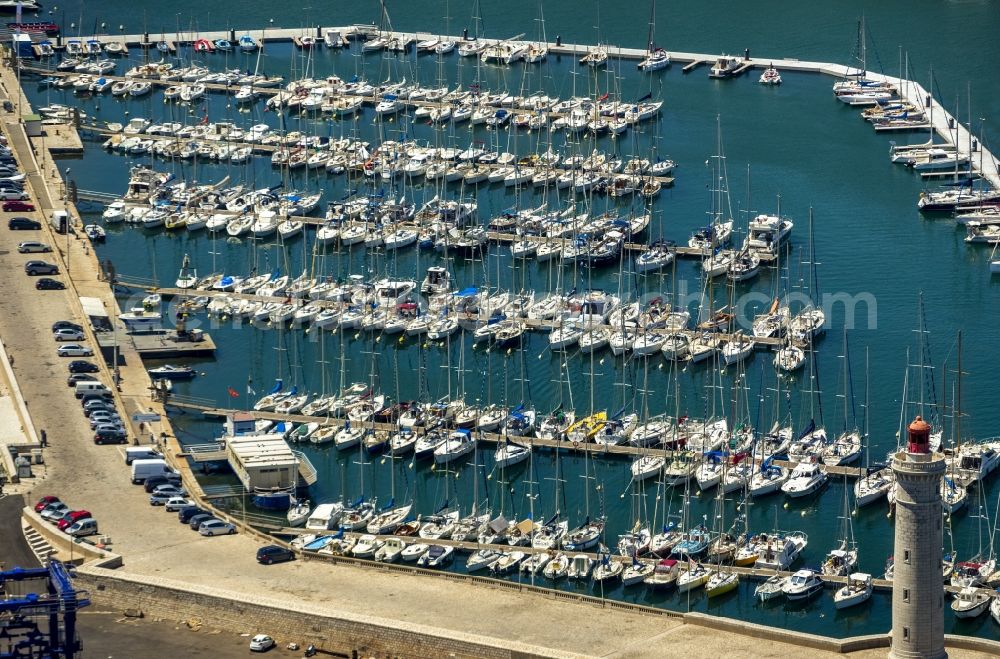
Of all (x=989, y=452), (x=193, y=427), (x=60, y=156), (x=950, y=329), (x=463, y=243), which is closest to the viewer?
(x=989, y=452)

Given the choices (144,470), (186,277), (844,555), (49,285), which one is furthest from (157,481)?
(186,277)

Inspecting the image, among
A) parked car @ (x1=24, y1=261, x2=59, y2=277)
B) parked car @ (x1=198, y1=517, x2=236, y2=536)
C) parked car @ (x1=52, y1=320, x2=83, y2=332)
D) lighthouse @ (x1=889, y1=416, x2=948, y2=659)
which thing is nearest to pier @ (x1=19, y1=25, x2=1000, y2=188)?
parked car @ (x1=24, y1=261, x2=59, y2=277)

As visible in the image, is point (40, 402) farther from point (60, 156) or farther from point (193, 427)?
point (60, 156)

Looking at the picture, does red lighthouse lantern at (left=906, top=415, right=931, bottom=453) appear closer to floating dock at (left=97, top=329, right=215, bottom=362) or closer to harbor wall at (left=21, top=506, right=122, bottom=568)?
harbor wall at (left=21, top=506, right=122, bottom=568)

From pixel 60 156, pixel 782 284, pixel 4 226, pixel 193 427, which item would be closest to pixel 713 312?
pixel 782 284

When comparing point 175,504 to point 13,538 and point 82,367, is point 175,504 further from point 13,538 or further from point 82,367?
point 82,367

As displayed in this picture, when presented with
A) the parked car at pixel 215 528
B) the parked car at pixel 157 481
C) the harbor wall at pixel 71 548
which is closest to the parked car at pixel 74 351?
the parked car at pixel 157 481

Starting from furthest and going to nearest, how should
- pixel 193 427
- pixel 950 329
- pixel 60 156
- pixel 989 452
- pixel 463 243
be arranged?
pixel 60 156 < pixel 463 243 < pixel 950 329 < pixel 193 427 < pixel 989 452
